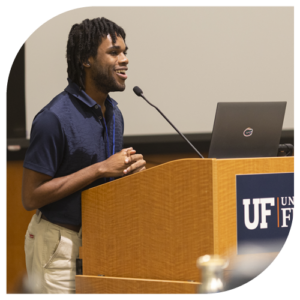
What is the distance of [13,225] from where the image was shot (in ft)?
9.23

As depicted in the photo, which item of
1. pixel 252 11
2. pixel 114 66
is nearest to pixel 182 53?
pixel 252 11

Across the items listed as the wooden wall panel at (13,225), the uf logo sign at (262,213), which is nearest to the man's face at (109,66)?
the uf logo sign at (262,213)

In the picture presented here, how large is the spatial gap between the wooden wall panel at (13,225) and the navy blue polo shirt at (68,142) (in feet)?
3.72

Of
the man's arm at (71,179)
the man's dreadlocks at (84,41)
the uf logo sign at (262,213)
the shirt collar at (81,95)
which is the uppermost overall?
the man's dreadlocks at (84,41)

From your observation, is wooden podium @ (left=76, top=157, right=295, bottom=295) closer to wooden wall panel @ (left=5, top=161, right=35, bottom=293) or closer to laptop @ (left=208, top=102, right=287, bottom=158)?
laptop @ (left=208, top=102, right=287, bottom=158)

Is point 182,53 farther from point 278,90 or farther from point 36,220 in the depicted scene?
point 36,220

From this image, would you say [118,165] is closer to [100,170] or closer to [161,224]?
[100,170]

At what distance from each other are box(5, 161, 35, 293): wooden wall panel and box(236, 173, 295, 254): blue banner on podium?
5.85 ft

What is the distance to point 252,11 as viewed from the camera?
3213 millimetres

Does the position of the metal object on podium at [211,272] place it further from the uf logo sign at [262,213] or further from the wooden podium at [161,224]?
the uf logo sign at [262,213]

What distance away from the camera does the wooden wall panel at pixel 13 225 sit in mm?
2803

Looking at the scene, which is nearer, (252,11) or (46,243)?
(46,243)

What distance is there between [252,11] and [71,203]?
7.22ft

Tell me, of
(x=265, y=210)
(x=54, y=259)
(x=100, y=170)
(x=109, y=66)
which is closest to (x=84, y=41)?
(x=109, y=66)
